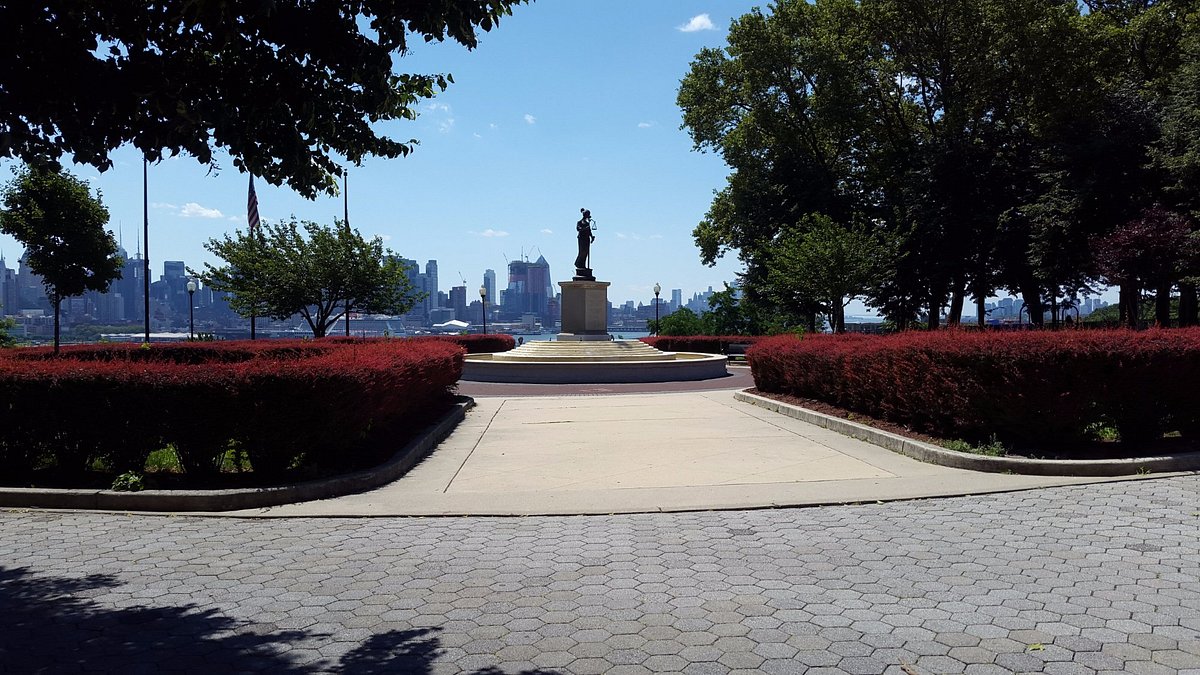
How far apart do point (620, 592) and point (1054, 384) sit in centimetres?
665

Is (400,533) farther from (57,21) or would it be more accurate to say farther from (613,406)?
(613,406)

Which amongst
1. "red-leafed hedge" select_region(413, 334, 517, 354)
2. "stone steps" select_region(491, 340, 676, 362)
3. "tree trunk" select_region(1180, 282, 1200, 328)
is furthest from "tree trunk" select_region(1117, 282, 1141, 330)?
"red-leafed hedge" select_region(413, 334, 517, 354)

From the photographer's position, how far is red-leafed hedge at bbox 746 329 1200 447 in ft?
29.3

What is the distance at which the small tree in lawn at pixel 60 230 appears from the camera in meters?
26.5

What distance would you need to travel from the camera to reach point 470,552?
5.72 m

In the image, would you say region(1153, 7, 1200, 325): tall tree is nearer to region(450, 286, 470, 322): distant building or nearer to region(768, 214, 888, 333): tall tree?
region(768, 214, 888, 333): tall tree

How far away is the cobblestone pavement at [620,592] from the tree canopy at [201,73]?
9.31 feet

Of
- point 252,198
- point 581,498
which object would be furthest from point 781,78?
point 581,498

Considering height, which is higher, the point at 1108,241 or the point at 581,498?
the point at 1108,241

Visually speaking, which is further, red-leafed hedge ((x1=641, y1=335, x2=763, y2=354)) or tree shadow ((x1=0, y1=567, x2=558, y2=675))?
red-leafed hedge ((x1=641, y1=335, x2=763, y2=354))

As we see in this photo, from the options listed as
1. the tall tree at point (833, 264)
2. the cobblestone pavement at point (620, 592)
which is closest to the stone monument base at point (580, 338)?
the tall tree at point (833, 264)

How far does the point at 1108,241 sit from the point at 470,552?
28.3 metres

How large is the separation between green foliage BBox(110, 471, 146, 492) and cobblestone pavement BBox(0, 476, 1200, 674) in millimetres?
589

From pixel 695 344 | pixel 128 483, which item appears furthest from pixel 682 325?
pixel 128 483
